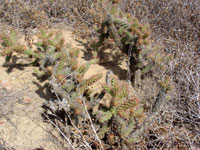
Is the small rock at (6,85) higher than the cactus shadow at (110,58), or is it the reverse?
the cactus shadow at (110,58)

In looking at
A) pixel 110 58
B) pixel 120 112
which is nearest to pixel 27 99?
pixel 120 112

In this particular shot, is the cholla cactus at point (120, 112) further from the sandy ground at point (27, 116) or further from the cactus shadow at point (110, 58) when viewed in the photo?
the cactus shadow at point (110, 58)

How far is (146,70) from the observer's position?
125 inches

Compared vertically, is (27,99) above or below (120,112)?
below

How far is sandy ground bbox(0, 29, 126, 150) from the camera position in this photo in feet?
7.93

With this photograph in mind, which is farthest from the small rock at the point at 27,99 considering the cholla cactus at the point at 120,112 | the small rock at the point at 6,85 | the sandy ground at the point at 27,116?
the cholla cactus at the point at 120,112

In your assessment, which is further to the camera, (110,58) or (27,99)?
(110,58)

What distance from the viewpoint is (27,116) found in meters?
2.64

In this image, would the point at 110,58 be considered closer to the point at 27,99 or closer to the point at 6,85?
the point at 27,99

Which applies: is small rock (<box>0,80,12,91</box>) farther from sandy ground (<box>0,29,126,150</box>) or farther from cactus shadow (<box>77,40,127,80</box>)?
cactus shadow (<box>77,40,127,80</box>)

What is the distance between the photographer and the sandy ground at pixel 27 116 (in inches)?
95.2

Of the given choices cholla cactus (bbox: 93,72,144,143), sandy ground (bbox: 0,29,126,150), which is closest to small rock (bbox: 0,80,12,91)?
sandy ground (bbox: 0,29,126,150)

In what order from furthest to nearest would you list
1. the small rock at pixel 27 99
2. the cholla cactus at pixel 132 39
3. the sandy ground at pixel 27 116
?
the cholla cactus at pixel 132 39 → the small rock at pixel 27 99 → the sandy ground at pixel 27 116

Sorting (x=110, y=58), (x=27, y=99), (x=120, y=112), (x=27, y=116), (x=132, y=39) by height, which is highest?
(x=132, y=39)
